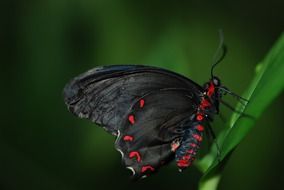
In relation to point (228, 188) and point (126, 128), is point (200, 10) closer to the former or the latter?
point (228, 188)

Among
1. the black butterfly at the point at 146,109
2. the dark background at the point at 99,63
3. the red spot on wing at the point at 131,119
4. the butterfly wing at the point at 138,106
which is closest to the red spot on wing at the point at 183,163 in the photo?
the black butterfly at the point at 146,109

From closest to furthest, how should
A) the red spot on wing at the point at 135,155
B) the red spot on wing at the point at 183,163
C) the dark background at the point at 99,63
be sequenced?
the red spot on wing at the point at 183,163, the red spot on wing at the point at 135,155, the dark background at the point at 99,63

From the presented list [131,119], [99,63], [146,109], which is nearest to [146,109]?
[146,109]

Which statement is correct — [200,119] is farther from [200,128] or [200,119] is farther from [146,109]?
[146,109]

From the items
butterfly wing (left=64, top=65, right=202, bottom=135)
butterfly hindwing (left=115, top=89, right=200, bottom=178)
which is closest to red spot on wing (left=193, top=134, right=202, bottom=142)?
butterfly hindwing (left=115, top=89, right=200, bottom=178)

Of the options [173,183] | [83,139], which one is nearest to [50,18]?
[83,139]

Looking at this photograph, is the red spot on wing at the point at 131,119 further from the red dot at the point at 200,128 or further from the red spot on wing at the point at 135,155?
the red dot at the point at 200,128
